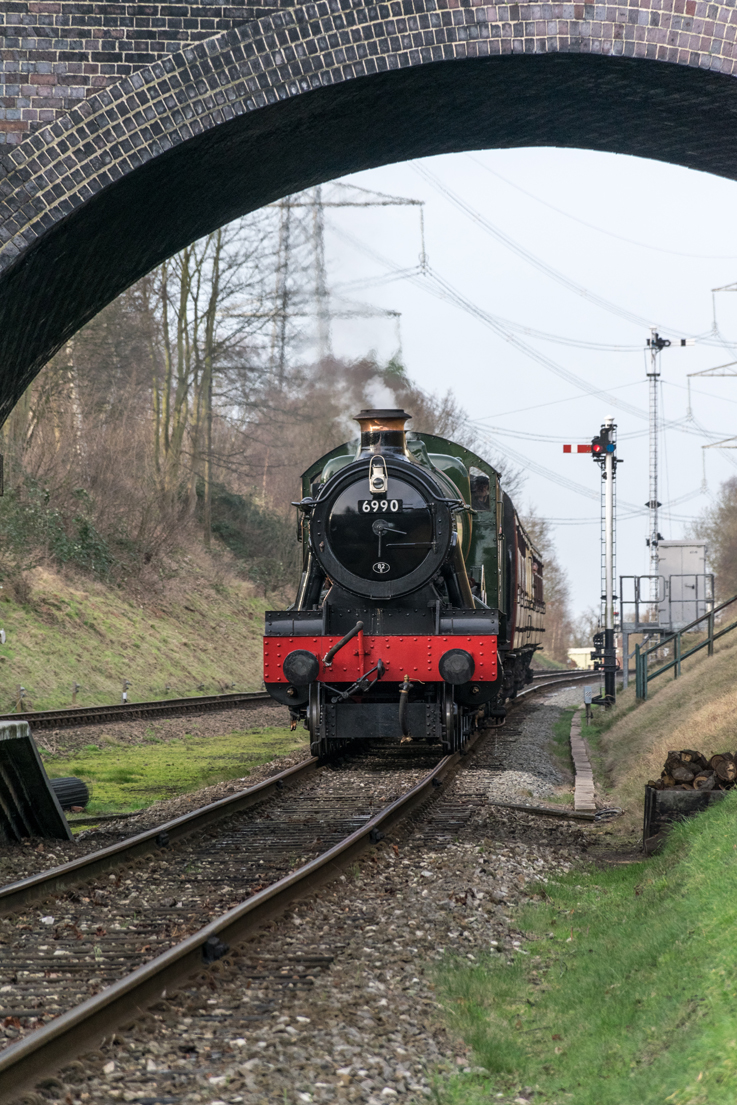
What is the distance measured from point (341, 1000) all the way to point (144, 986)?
2.82 feet

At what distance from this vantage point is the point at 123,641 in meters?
24.6

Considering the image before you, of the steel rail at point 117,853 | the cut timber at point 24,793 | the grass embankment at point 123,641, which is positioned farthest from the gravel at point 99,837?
the grass embankment at point 123,641

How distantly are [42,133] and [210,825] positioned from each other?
5.65 m

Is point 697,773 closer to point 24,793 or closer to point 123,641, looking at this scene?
point 24,793

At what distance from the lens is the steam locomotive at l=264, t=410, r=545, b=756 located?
1161cm

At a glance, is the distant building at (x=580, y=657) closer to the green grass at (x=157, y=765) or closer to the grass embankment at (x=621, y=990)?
the green grass at (x=157, y=765)

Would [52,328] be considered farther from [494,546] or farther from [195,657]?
[195,657]

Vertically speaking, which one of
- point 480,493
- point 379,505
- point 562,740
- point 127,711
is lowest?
point 562,740

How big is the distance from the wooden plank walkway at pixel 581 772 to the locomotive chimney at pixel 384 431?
4.08m

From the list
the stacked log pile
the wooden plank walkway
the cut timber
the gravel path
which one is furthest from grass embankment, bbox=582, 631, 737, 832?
the cut timber

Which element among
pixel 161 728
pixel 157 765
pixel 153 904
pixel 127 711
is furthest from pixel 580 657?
pixel 153 904

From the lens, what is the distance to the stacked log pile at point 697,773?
8.38 m

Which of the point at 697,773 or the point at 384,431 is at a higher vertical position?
the point at 384,431

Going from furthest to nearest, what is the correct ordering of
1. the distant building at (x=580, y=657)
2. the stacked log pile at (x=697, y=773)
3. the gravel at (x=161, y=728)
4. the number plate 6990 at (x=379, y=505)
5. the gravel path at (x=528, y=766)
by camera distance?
the distant building at (x=580, y=657) → the gravel at (x=161, y=728) → the number plate 6990 at (x=379, y=505) → the gravel path at (x=528, y=766) → the stacked log pile at (x=697, y=773)
